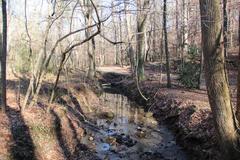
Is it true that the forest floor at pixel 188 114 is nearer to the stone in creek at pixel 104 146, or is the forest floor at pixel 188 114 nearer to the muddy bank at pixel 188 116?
the muddy bank at pixel 188 116

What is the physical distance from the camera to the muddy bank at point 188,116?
10.7 meters

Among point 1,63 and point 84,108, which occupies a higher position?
point 1,63

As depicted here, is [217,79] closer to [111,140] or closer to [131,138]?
[111,140]

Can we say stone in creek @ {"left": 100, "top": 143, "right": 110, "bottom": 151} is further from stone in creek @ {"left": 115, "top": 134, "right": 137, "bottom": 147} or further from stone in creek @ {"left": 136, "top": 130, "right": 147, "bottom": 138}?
stone in creek @ {"left": 136, "top": 130, "right": 147, "bottom": 138}

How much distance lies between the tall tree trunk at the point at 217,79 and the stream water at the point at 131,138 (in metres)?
3.48

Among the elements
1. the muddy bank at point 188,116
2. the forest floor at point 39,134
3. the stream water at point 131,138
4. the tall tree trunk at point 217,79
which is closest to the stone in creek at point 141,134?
the stream water at point 131,138

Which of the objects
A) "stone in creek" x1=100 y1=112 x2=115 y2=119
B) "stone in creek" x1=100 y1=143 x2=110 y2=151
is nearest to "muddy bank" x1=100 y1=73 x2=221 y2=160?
"stone in creek" x1=100 y1=112 x2=115 y2=119

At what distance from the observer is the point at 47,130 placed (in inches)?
448

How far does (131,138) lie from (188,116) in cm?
258

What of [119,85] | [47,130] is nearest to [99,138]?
[47,130]

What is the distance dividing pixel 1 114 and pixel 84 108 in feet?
26.7

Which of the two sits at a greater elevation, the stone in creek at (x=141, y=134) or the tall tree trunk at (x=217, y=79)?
the tall tree trunk at (x=217, y=79)

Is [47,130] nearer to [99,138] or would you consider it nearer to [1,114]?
[1,114]

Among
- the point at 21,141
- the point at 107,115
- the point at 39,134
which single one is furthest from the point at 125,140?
the point at 21,141
